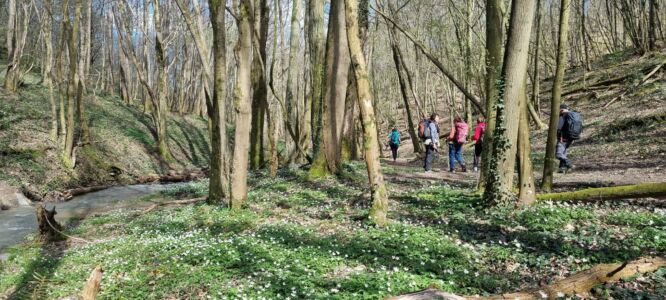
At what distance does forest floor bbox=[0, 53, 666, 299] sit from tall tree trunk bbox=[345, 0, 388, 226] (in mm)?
504

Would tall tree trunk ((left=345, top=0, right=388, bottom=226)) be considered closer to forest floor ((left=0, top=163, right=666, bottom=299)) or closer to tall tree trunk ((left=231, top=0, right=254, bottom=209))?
forest floor ((left=0, top=163, right=666, bottom=299))

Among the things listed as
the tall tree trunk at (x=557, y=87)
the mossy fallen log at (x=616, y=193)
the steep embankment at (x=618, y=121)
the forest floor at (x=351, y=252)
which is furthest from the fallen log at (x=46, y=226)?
the steep embankment at (x=618, y=121)

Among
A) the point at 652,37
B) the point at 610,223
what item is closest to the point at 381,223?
the point at 610,223

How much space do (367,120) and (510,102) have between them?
3.26m

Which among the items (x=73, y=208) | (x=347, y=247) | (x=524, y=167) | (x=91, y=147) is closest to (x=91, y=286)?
(x=347, y=247)

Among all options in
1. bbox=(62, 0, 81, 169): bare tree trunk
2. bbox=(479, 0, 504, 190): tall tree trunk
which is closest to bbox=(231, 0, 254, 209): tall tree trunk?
bbox=(479, 0, 504, 190): tall tree trunk

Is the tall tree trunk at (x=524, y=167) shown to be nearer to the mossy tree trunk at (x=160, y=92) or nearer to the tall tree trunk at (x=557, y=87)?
the tall tree trunk at (x=557, y=87)

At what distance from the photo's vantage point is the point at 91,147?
25.1 metres

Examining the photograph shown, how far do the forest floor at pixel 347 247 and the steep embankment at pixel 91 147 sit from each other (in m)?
7.51

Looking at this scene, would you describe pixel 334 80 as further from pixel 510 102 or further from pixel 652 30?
pixel 652 30

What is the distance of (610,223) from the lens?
28.3ft

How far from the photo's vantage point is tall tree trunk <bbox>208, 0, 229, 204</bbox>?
41.1ft

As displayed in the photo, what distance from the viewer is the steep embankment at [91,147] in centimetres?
2005

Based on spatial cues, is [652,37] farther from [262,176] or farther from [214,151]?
[214,151]
